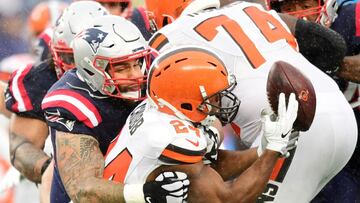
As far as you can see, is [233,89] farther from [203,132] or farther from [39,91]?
[39,91]

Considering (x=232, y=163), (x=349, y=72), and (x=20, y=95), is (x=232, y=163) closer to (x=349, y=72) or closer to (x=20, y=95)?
(x=349, y=72)

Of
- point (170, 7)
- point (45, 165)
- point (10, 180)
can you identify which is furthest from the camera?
point (10, 180)

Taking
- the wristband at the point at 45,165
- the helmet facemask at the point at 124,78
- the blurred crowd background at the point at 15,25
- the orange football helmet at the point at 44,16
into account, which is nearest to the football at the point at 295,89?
the helmet facemask at the point at 124,78

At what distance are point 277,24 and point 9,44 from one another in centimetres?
518

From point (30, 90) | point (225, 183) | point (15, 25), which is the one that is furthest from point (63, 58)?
point (15, 25)

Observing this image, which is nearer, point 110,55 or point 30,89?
point 110,55

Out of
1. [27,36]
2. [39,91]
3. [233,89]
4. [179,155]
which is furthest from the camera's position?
[27,36]

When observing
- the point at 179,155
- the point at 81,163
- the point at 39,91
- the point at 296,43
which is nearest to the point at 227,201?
the point at 179,155

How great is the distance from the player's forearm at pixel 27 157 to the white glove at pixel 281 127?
1.88 meters

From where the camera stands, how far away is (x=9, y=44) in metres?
9.42

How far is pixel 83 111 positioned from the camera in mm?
4305

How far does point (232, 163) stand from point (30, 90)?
1.70 meters

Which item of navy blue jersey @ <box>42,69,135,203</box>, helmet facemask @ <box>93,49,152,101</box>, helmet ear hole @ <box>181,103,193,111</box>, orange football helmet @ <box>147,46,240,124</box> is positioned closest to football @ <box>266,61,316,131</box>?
orange football helmet @ <box>147,46,240,124</box>

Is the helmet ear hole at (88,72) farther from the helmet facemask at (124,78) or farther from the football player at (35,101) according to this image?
the football player at (35,101)
